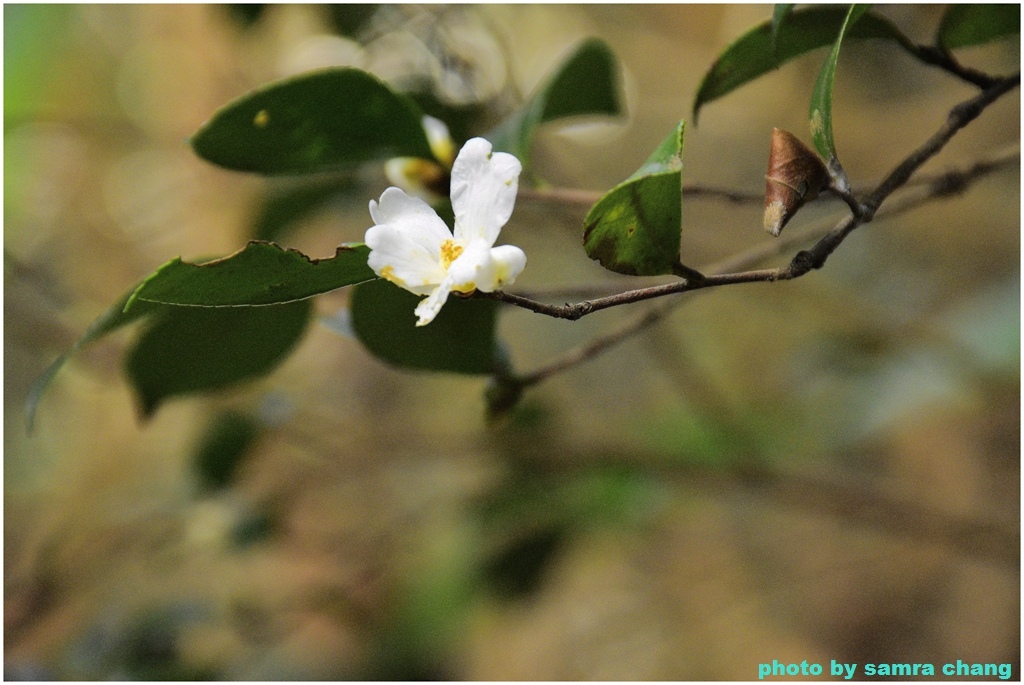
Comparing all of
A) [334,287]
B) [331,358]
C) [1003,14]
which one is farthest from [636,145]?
[334,287]

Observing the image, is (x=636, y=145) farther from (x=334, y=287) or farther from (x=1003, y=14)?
(x=334, y=287)

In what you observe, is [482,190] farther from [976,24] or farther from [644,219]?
[976,24]

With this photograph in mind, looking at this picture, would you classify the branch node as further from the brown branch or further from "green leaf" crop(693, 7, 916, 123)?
"green leaf" crop(693, 7, 916, 123)

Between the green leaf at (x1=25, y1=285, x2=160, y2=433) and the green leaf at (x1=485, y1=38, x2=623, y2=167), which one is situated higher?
the green leaf at (x1=485, y1=38, x2=623, y2=167)

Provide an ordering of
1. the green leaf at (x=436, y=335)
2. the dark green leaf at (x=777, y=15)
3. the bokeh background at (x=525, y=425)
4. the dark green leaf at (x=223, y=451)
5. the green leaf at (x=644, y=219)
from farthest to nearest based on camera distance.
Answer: the bokeh background at (x=525, y=425)
the dark green leaf at (x=223, y=451)
the green leaf at (x=436, y=335)
the dark green leaf at (x=777, y=15)
the green leaf at (x=644, y=219)

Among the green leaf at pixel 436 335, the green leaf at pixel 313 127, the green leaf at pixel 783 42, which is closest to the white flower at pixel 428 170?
the green leaf at pixel 313 127

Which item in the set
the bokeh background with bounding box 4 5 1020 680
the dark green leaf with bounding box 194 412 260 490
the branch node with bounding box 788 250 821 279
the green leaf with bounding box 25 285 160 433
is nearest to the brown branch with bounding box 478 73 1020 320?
the branch node with bounding box 788 250 821 279

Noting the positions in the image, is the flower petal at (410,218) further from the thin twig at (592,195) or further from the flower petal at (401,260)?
the thin twig at (592,195)
